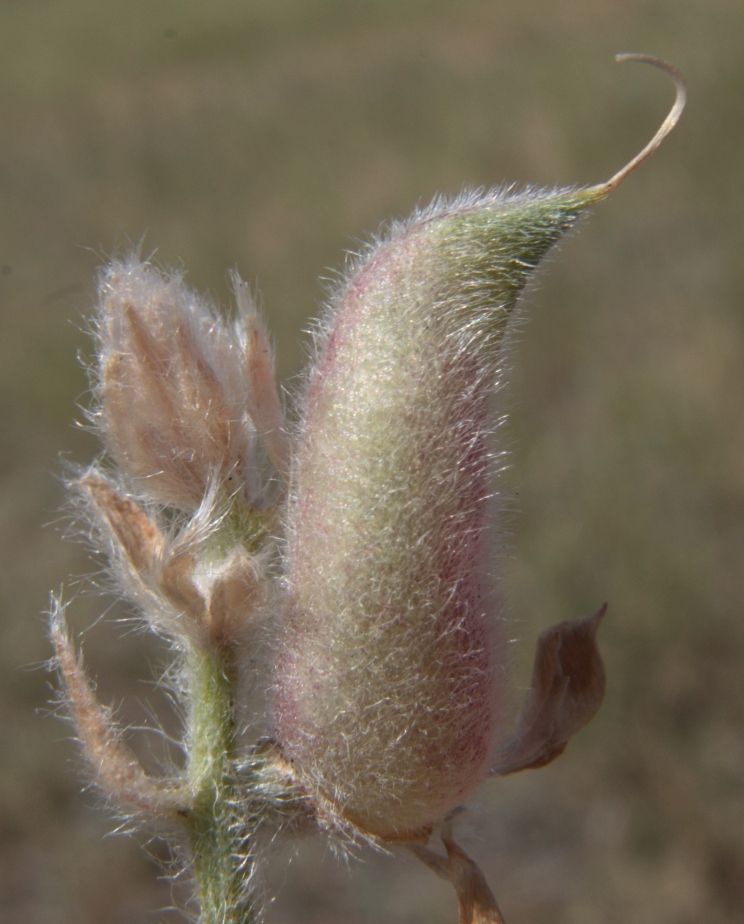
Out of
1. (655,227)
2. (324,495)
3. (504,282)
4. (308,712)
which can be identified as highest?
(504,282)

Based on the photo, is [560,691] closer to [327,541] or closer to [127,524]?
[327,541]

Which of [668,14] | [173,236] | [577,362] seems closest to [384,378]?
[577,362]

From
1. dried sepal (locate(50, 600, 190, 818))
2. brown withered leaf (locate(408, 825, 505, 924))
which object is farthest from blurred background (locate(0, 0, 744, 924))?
dried sepal (locate(50, 600, 190, 818))

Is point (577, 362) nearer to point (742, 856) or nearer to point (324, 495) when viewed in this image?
point (742, 856)

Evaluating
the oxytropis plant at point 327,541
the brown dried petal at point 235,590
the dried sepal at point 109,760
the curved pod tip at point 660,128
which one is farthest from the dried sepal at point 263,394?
the curved pod tip at point 660,128

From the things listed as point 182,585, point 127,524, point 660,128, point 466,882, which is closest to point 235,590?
point 182,585

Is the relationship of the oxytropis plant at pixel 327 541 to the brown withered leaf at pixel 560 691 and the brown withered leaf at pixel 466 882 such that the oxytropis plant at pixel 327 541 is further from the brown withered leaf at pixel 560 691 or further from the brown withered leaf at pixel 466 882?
→ the brown withered leaf at pixel 560 691

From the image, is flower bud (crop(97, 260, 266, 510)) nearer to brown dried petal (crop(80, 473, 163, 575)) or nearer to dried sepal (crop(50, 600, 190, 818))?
brown dried petal (crop(80, 473, 163, 575))
